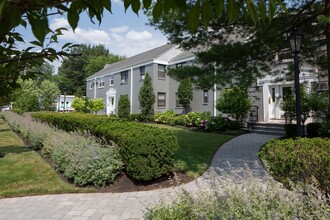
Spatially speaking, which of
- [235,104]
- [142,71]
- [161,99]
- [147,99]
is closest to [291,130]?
[235,104]

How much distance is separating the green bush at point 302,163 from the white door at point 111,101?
26747 millimetres

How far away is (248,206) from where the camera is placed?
2459 millimetres

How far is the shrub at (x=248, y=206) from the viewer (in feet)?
8.03

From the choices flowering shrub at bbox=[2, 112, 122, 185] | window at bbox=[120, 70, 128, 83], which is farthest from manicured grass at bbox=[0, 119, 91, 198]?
window at bbox=[120, 70, 128, 83]

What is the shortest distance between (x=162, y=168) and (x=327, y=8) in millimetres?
5971

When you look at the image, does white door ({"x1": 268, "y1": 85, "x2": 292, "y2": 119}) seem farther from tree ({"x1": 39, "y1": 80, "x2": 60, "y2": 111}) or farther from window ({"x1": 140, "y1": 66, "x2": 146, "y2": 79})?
tree ({"x1": 39, "y1": 80, "x2": 60, "y2": 111})

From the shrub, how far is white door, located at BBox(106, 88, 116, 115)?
28146mm

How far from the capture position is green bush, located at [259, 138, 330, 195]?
355 centimetres

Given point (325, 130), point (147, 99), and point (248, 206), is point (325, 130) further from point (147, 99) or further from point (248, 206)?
point (147, 99)

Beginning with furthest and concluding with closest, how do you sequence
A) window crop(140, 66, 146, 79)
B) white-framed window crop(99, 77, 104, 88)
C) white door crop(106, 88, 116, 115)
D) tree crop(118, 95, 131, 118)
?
white-framed window crop(99, 77, 104, 88) < white door crop(106, 88, 116, 115) < window crop(140, 66, 146, 79) < tree crop(118, 95, 131, 118)

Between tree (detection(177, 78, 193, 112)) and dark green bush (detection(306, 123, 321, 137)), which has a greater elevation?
tree (detection(177, 78, 193, 112))

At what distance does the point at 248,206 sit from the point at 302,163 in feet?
6.77

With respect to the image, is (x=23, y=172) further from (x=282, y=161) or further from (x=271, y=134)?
(x=271, y=134)

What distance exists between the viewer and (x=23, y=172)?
21.5ft
